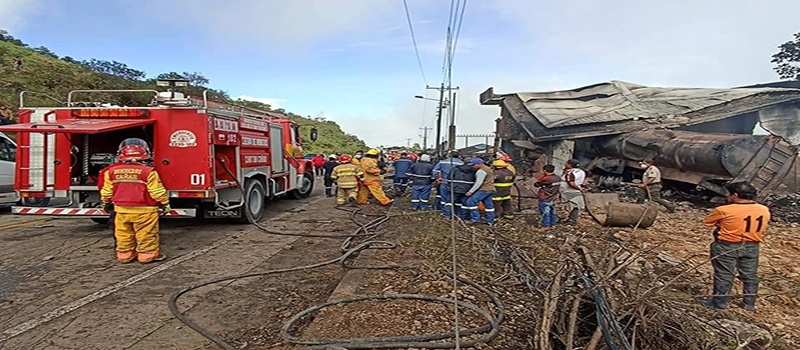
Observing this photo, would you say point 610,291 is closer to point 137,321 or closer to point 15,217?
point 137,321

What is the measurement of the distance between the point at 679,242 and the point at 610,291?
5822 millimetres

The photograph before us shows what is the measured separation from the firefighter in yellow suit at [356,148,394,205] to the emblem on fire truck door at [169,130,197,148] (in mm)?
4781

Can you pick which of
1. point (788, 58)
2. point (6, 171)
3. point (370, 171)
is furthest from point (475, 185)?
point (788, 58)

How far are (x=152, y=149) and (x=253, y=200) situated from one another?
1.93 metres

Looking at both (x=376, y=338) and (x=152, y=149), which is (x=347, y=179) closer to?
(x=152, y=149)

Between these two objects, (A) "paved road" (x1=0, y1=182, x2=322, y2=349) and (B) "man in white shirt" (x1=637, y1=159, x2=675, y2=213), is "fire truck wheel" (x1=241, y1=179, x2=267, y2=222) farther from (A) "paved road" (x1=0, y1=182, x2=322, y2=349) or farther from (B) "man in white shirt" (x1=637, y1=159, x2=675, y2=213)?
(B) "man in white shirt" (x1=637, y1=159, x2=675, y2=213)

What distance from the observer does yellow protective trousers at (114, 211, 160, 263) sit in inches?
218

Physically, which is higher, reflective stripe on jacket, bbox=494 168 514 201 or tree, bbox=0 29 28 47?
tree, bbox=0 29 28 47

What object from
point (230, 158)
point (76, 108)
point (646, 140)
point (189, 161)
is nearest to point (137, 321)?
point (189, 161)

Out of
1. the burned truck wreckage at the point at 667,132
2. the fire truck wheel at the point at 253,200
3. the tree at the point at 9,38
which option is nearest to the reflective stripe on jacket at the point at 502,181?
the fire truck wheel at the point at 253,200

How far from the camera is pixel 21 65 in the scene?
76.5 feet

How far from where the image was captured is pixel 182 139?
6848 millimetres

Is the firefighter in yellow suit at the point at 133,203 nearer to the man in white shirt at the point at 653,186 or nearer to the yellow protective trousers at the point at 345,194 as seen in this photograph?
the yellow protective trousers at the point at 345,194

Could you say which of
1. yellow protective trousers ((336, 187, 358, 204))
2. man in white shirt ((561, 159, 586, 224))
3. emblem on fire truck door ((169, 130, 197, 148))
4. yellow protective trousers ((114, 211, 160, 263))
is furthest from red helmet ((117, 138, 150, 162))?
man in white shirt ((561, 159, 586, 224))
